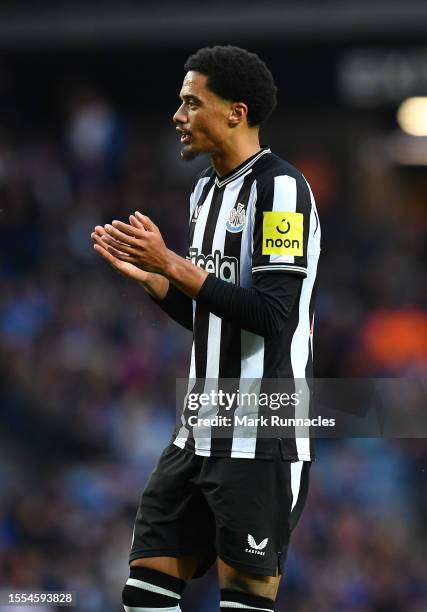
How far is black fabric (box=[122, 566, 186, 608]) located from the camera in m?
3.46

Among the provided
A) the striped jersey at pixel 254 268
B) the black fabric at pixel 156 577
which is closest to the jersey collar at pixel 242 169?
the striped jersey at pixel 254 268

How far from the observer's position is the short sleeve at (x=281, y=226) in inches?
130

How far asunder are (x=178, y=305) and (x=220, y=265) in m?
0.31

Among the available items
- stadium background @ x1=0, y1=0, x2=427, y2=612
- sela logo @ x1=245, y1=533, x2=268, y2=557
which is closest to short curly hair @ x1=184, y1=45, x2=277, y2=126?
sela logo @ x1=245, y1=533, x2=268, y2=557

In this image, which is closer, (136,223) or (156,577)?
(136,223)

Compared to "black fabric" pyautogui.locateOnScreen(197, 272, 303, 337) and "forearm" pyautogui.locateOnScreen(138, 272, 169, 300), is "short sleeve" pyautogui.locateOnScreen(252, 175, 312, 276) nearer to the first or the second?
"black fabric" pyautogui.locateOnScreen(197, 272, 303, 337)

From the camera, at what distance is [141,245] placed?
317cm

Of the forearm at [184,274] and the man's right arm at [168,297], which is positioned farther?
the man's right arm at [168,297]

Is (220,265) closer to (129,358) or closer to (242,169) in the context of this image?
(242,169)

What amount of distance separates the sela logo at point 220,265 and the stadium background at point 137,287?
363 centimetres

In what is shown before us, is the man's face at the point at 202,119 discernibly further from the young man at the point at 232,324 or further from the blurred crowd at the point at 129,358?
the blurred crowd at the point at 129,358

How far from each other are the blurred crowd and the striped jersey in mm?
2900

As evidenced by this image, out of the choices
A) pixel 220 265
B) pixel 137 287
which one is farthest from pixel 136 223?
pixel 137 287

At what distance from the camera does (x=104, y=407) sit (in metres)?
8.78
